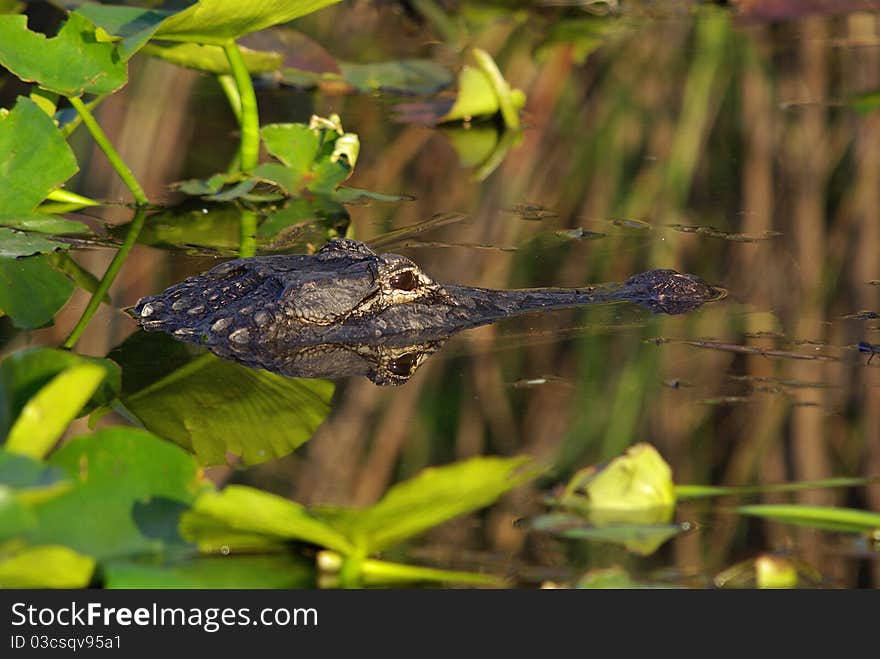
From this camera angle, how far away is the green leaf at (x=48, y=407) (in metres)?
Answer: 2.30

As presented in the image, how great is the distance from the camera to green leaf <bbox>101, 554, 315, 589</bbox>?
231 centimetres

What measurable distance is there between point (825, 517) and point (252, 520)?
1.14m

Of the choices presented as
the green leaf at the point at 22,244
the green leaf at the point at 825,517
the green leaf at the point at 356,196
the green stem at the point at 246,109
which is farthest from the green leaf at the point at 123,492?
the green leaf at the point at 356,196

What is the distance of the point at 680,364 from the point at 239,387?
46.9 inches

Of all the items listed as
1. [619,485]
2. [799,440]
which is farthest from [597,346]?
[619,485]

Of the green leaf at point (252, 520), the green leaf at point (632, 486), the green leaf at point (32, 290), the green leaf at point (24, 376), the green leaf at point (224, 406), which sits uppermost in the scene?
the green leaf at point (32, 290)

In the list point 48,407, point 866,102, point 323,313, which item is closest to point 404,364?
point 323,313

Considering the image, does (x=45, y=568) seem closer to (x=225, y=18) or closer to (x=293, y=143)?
(x=225, y=18)

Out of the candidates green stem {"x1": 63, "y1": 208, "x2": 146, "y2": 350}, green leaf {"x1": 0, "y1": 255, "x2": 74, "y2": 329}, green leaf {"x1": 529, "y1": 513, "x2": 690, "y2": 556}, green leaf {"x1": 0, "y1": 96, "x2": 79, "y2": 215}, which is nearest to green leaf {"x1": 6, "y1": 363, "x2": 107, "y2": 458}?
green leaf {"x1": 529, "y1": 513, "x2": 690, "y2": 556}

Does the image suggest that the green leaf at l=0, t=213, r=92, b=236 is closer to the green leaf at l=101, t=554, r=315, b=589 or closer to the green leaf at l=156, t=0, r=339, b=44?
the green leaf at l=156, t=0, r=339, b=44

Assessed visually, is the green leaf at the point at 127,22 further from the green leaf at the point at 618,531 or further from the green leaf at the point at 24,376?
the green leaf at the point at 618,531

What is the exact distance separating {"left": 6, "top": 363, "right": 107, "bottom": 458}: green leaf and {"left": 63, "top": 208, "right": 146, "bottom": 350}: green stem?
1554 millimetres

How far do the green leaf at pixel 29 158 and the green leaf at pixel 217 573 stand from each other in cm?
247

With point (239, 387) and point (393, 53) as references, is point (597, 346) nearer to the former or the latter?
point (239, 387)
